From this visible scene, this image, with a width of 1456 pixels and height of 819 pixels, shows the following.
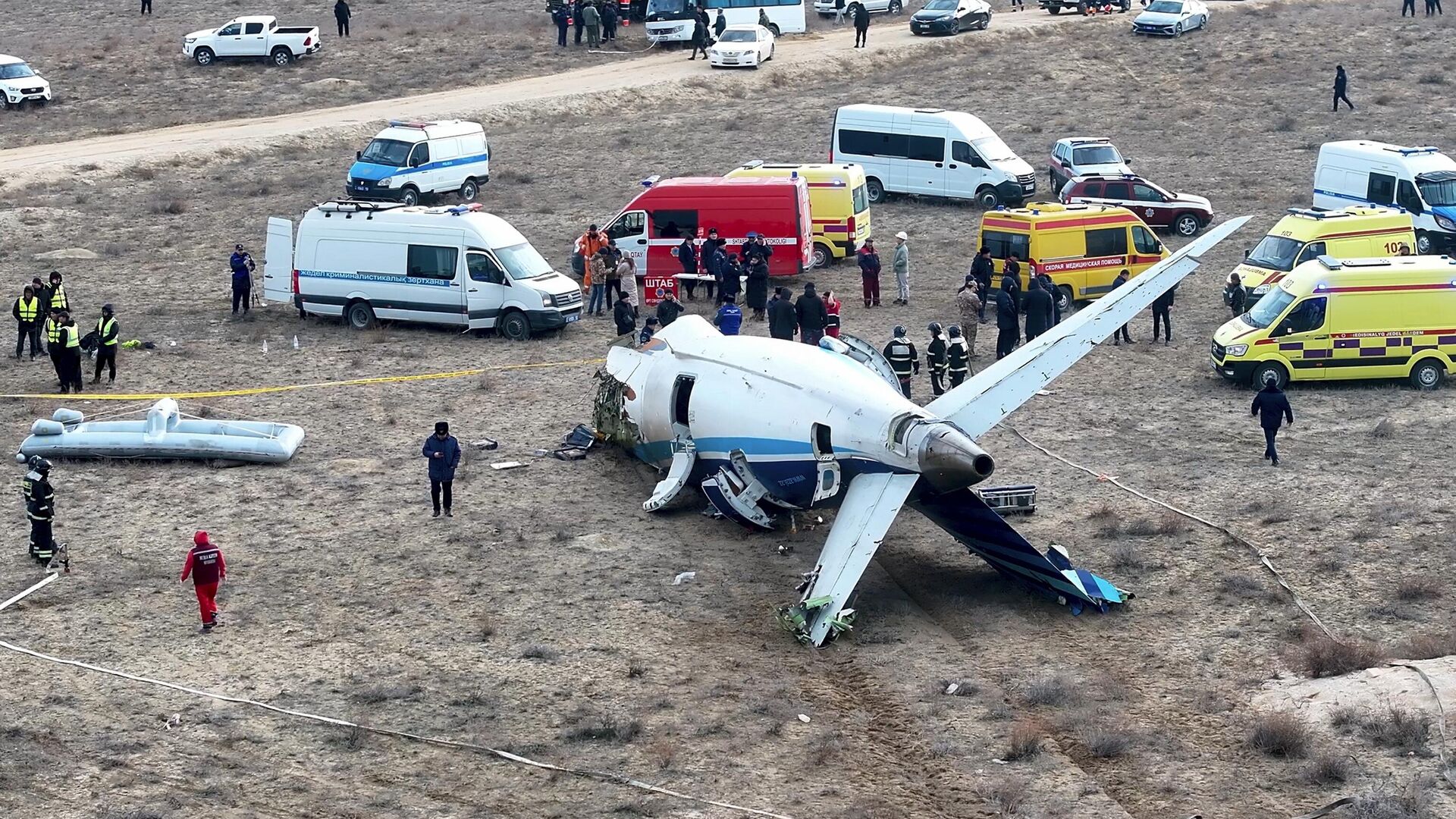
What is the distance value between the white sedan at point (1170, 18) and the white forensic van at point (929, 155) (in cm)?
2161

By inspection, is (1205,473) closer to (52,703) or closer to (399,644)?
(399,644)

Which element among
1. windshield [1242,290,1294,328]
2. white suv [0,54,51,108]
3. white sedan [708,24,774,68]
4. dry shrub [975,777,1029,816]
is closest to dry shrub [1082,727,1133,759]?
dry shrub [975,777,1029,816]

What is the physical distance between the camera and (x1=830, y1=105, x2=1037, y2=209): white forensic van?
4309cm

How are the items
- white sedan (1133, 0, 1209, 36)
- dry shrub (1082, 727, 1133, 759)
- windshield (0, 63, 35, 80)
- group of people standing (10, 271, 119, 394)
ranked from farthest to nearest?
white sedan (1133, 0, 1209, 36), windshield (0, 63, 35, 80), group of people standing (10, 271, 119, 394), dry shrub (1082, 727, 1133, 759)

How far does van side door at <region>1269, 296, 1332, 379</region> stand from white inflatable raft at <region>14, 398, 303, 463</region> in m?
16.2

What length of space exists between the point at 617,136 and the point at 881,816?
128 ft

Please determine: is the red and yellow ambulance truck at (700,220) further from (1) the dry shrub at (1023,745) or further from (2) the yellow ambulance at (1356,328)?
(1) the dry shrub at (1023,745)

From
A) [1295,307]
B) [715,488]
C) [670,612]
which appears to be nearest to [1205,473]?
[1295,307]

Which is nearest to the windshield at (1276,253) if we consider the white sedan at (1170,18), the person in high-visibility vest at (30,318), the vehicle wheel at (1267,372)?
the vehicle wheel at (1267,372)

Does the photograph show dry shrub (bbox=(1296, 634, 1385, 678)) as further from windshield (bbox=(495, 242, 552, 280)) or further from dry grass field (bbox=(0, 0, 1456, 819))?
windshield (bbox=(495, 242, 552, 280))

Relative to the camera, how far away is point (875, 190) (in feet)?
146

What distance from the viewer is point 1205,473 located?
24156 millimetres

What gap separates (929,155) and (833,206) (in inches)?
269

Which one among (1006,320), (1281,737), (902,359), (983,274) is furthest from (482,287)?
(1281,737)
